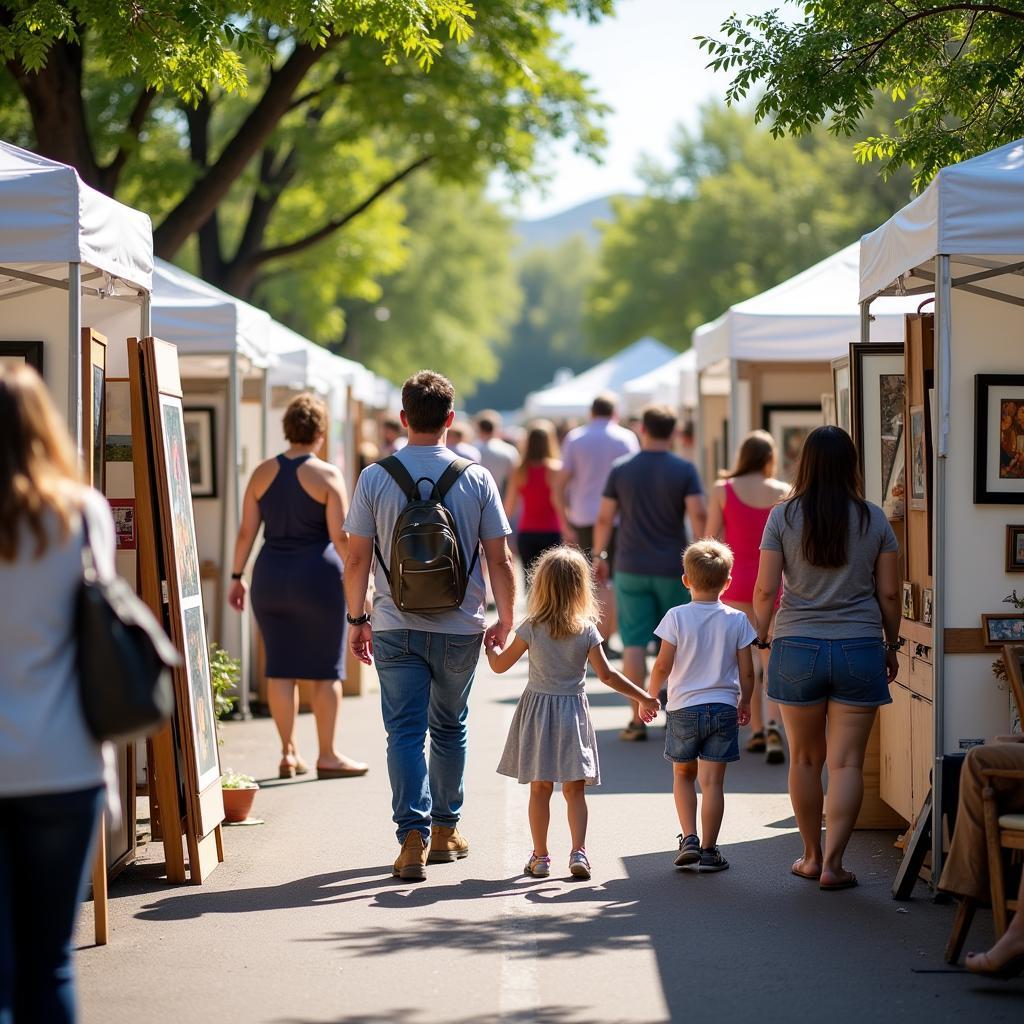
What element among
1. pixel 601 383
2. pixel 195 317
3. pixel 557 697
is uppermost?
pixel 601 383

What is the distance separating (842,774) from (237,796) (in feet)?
10.1

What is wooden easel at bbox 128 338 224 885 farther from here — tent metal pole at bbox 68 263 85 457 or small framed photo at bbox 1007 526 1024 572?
small framed photo at bbox 1007 526 1024 572

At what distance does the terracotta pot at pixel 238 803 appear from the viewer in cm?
817

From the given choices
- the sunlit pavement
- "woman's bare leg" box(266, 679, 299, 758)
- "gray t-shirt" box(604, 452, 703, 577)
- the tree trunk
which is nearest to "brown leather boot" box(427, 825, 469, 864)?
the sunlit pavement

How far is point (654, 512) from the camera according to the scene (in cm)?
1140

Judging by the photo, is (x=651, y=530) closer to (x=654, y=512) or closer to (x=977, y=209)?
(x=654, y=512)

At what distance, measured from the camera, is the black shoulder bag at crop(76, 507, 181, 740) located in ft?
12.5

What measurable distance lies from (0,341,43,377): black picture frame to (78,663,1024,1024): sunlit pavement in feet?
7.48

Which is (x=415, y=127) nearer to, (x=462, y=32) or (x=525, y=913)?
(x=462, y=32)

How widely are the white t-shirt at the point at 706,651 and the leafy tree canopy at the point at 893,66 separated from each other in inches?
120

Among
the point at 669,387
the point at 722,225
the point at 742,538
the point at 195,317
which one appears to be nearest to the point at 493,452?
the point at 669,387

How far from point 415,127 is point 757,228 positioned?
101ft

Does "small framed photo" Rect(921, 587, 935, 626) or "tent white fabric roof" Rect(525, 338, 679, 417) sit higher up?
"tent white fabric roof" Rect(525, 338, 679, 417)

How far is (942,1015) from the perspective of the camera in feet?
16.9
